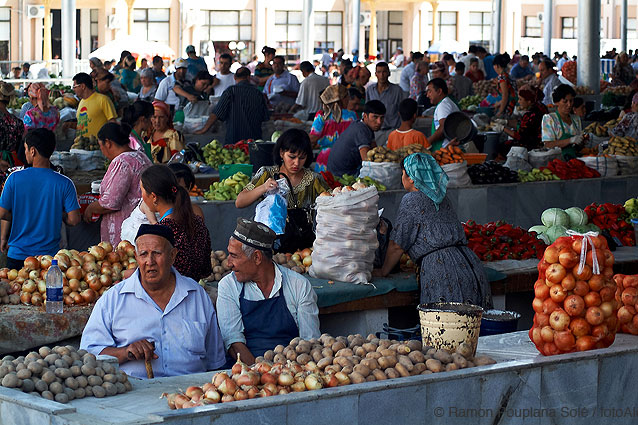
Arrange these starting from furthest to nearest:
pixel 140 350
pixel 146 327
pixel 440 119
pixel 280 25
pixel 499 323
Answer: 1. pixel 280 25
2. pixel 440 119
3. pixel 499 323
4. pixel 146 327
5. pixel 140 350

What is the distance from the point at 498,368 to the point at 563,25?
50504mm

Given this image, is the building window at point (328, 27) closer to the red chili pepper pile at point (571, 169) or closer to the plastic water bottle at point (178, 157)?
the red chili pepper pile at point (571, 169)

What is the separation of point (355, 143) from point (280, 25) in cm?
3836

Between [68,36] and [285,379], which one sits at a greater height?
[68,36]

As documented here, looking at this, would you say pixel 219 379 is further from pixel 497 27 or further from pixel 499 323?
pixel 497 27

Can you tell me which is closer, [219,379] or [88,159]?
[219,379]

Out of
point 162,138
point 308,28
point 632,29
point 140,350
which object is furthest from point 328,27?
point 140,350

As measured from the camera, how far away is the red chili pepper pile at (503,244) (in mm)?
7336

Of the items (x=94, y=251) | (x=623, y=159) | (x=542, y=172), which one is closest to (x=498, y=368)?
(x=94, y=251)

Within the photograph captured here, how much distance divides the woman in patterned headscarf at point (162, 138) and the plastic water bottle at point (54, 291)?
12.8 feet

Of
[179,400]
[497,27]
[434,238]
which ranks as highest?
[497,27]

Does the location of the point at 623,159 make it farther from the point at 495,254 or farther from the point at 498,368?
the point at 498,368

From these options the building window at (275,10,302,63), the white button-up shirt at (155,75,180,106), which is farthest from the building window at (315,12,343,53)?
the white button-up shirt at (155,75,180,106)

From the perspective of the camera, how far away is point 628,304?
5035 mm
